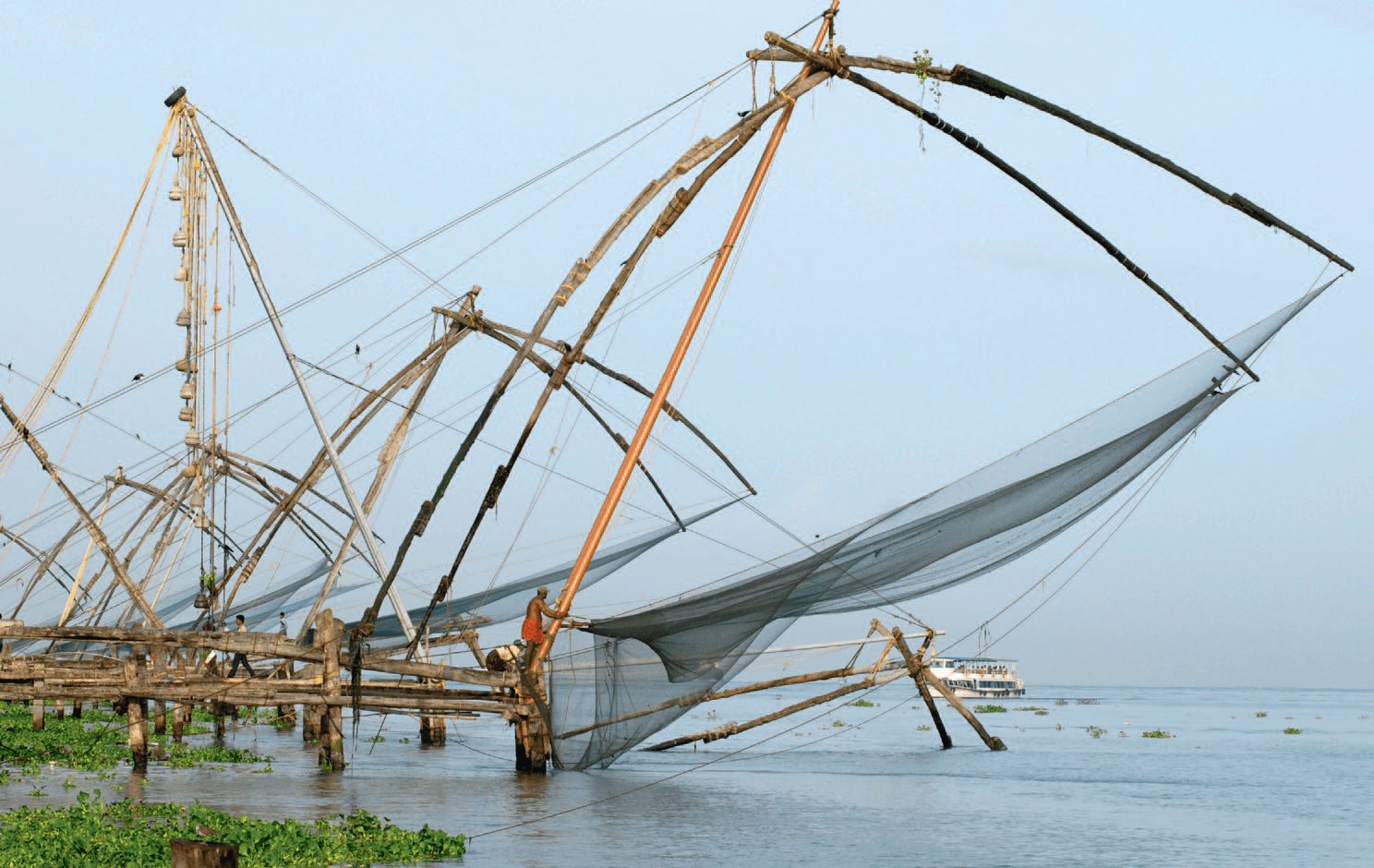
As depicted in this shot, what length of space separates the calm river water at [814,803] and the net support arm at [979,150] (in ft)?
17.4

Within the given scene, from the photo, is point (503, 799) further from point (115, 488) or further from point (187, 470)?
point (115, 488)

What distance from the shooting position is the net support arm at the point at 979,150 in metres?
11.1

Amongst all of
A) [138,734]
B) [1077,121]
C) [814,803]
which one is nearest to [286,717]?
[138,734]

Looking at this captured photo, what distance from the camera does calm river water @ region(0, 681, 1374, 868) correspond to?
1244 centimetres

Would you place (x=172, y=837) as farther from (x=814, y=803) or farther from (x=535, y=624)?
(x=814, y=803)

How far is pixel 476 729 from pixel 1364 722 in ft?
163

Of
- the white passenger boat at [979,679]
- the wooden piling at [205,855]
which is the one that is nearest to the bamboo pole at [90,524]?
the wooden piling at [205,855]

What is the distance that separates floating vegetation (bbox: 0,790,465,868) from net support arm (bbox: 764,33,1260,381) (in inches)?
280

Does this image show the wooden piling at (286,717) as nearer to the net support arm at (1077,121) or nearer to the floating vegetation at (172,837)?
the floating vegetation at (172,837)

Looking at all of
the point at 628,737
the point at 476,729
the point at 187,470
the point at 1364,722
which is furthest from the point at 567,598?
the point at 1364,722

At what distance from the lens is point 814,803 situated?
A: 16922 mm

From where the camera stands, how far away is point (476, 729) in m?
41.4

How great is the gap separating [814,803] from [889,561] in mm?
6394

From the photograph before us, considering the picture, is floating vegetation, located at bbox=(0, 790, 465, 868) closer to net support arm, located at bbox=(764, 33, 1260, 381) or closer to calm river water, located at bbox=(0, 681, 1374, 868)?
calm river water, located at bbox=(0, 681, 1374, 868)
